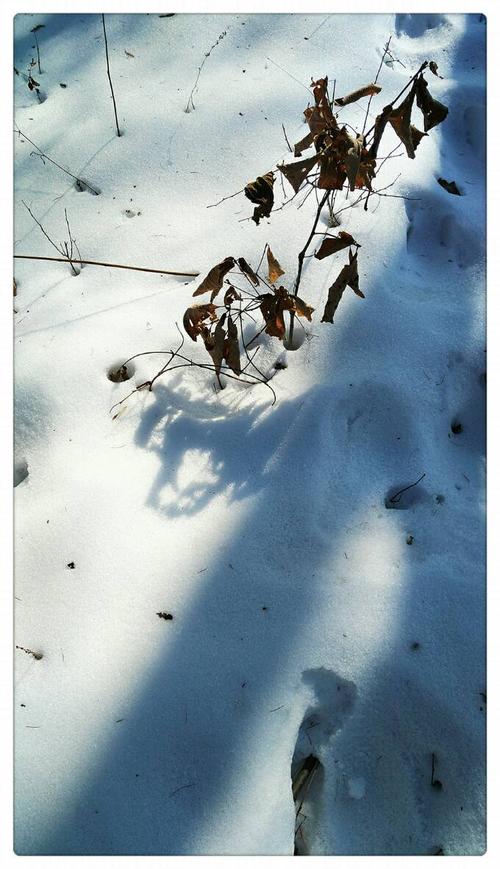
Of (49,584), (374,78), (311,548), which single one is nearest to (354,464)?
(311,548)

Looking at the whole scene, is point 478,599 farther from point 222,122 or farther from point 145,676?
point 222,122

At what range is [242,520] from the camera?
5.01 feet

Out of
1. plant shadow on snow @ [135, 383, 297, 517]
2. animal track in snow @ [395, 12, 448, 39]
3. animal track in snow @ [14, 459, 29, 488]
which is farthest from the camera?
animal track in snow @ [395, 12, 448, 39]

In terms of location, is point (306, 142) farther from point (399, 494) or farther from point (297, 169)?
point (399, 494)

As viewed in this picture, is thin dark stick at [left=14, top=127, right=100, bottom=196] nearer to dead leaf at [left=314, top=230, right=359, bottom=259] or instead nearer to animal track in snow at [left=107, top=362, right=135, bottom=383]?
animal track in snow at [left=107, top=362, right=135, bottom=383]

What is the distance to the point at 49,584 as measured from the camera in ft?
4.93

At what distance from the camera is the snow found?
1.30 metres

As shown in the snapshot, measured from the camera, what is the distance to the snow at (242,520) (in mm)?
1303

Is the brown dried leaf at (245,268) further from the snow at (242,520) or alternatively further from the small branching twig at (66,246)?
the small branching twig at (66,246)

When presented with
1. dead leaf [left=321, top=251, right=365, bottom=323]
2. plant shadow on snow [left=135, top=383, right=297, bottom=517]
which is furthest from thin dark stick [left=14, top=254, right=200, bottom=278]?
dead leaf [left=321, top=251, right=365, bottom=323]

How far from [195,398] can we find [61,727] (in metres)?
0.95

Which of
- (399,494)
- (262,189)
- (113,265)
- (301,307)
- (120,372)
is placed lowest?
(399,494)

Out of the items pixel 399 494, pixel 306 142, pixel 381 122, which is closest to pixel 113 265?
pixel 306 142

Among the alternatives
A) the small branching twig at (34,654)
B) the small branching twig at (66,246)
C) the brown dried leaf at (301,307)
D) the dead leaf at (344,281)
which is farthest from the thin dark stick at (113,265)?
the small branching twig at (34,654)
